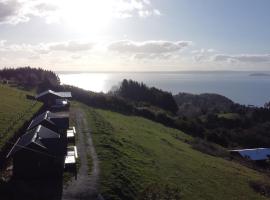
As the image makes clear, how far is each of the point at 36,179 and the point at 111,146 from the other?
44.8 ft

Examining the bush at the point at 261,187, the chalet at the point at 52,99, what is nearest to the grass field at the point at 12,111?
the chalet at the point at 52,99

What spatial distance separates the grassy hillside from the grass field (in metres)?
10.1

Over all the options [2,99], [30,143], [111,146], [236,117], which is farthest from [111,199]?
[236,117]

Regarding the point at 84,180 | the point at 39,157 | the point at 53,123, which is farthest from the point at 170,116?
the point at 39,157

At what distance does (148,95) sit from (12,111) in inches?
2829

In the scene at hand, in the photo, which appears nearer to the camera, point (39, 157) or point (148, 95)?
Answer: point (39, 157)

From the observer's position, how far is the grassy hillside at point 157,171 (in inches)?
1298

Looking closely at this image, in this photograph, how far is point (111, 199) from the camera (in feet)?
94.8

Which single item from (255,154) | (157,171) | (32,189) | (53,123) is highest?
(53,123)

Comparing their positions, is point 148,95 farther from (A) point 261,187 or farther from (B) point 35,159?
(B) point 35,159

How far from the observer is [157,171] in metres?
39.1

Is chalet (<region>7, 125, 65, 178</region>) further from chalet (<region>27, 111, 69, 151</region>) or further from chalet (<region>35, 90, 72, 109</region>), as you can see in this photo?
chalet (<region>35, 90, 72, 109</region>)

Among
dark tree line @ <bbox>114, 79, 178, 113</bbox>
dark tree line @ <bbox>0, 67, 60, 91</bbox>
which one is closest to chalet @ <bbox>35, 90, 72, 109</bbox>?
dark tree line @ <bbox>0, 67, 60, 91</bbox>

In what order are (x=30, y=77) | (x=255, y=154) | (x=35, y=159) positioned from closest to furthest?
(x=35, y=159) < (x=255, y=154) < (x=30, y=77)
